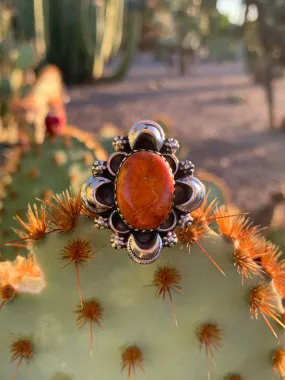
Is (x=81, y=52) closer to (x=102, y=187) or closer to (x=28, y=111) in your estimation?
(x=28, y=111)

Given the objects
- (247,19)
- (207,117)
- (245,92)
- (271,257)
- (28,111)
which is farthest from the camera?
(245,92)

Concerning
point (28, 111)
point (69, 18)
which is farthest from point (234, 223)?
point (69, 18)

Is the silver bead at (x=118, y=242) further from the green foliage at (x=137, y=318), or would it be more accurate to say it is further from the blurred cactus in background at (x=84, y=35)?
the blurred cactus in background at (x=84, y=35)

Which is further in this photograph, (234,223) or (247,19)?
(247,19)

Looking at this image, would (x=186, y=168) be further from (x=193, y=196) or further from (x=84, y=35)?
(x=84, y=35)

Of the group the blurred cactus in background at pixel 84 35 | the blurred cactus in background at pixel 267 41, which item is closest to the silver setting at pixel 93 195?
the blurred cactus in background at pixel 267 41

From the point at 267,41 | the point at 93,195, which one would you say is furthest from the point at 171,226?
the point at 267,41
